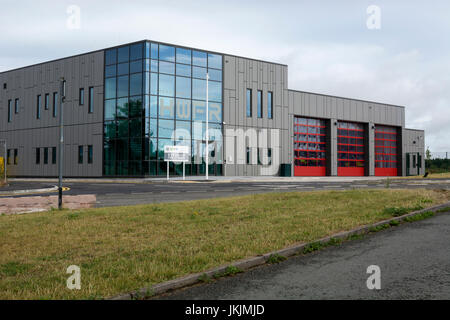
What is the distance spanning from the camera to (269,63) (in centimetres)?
4519

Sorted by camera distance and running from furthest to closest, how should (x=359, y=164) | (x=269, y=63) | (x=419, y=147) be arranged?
(x=419, y=147)
(x=359, y=164)
(x=269, y=63)

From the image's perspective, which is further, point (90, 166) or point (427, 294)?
point (90, 166)

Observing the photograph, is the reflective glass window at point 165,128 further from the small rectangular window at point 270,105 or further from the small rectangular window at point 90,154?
the small rectangular window at point 270,105

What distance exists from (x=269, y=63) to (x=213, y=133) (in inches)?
418

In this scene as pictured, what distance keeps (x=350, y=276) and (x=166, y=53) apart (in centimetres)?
3712

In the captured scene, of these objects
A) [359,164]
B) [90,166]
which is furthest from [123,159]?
[359,164]

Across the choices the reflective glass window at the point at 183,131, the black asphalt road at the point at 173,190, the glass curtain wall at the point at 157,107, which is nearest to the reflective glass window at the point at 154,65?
the glass curtain wall at the point at 157,107

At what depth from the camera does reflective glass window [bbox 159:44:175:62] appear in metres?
39.3

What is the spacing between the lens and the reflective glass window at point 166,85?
39.1m

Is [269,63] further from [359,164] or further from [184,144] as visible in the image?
[359,164]

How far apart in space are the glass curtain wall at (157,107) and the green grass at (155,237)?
89.3ft

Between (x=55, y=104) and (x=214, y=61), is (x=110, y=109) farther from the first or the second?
(x=214, y=61)
